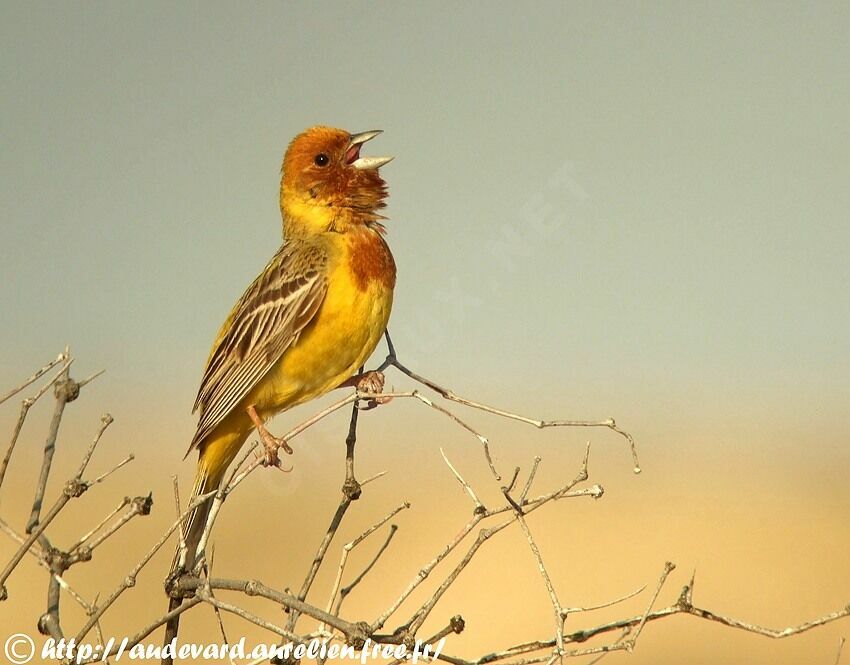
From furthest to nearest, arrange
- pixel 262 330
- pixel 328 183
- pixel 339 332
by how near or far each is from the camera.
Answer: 1. pixel 328 183
2. pixel 262 330
3. pixel 339 332

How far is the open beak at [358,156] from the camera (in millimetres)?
5656

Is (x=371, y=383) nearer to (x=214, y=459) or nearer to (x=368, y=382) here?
(x=368, y=382)

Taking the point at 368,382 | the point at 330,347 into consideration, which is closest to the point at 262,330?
the point at 330,347

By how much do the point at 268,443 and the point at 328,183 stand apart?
1483 millimetres

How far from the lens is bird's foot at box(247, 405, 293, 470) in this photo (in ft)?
16.4

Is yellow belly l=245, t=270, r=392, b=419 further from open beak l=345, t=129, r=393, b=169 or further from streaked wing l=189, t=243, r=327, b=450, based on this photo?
open beak l=345, t=129, r=393, b=169

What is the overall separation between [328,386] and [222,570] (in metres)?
9.31

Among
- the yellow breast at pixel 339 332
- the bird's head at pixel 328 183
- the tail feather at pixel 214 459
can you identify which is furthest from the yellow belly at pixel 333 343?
the bird's head at pixel 328 183

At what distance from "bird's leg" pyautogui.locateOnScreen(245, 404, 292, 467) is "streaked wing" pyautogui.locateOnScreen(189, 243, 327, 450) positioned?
0.40 ft

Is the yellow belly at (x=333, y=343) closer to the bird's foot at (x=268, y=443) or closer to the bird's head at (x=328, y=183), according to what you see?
the bird's foot at (x=268, y=443)

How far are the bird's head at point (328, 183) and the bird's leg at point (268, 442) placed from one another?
1.05 m

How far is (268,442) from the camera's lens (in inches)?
201

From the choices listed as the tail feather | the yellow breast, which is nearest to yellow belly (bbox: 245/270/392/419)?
the yellow breast

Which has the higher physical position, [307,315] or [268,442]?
[307,315]
